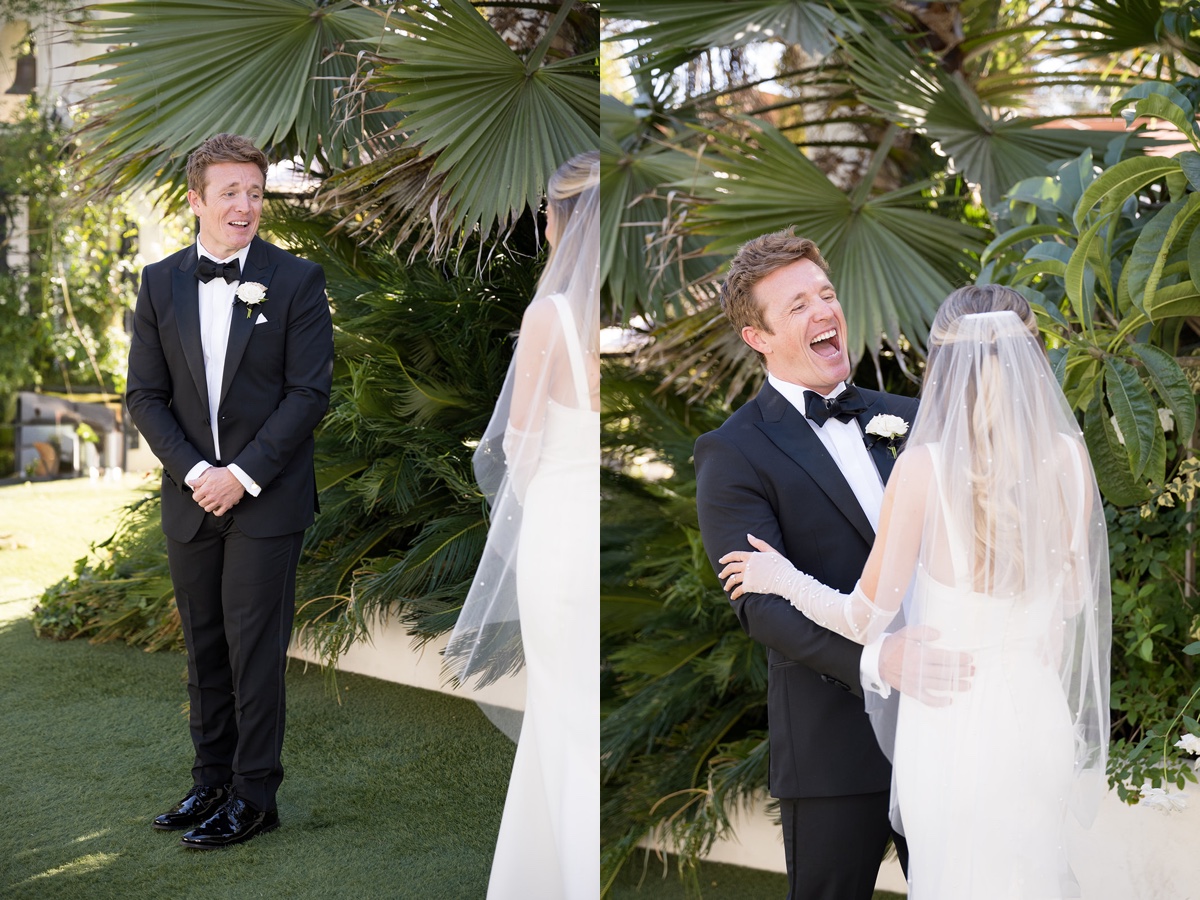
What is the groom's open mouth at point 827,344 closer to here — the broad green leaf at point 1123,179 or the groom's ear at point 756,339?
the groom's ear at point 756,339

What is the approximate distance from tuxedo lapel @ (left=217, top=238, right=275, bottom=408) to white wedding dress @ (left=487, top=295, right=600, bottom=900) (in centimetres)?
66

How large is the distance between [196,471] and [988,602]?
4.84 ft

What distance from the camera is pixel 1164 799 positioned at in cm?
284

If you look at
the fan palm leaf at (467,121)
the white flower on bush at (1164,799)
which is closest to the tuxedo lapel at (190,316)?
the fan palm leaf at (467,121)

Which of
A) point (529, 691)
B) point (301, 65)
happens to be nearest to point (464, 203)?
point (301, 65)

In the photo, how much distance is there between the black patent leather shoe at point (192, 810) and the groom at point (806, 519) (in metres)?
1.10

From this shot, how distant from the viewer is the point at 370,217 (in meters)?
2.44

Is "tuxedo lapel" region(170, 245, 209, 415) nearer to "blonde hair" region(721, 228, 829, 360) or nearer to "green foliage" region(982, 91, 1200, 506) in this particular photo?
"blonde hair" region(721, 228, 829, 360)

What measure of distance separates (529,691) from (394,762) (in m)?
0.36

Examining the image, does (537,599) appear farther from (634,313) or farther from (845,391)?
(634,313)

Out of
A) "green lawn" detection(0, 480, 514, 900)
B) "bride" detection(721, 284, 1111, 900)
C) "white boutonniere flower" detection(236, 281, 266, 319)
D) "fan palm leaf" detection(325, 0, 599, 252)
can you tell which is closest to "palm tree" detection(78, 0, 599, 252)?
"fan palm leaf" detection(325, 0, 599, 252)

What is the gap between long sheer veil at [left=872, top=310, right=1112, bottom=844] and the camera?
192 centimetres

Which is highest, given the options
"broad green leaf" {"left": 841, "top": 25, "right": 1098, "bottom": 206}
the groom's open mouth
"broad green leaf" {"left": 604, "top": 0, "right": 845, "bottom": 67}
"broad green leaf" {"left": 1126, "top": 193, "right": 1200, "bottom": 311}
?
"broad green leaf" {"left": 604, "top": 0, "right": 845, "bottom": 67}

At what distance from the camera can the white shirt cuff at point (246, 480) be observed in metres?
2.18
